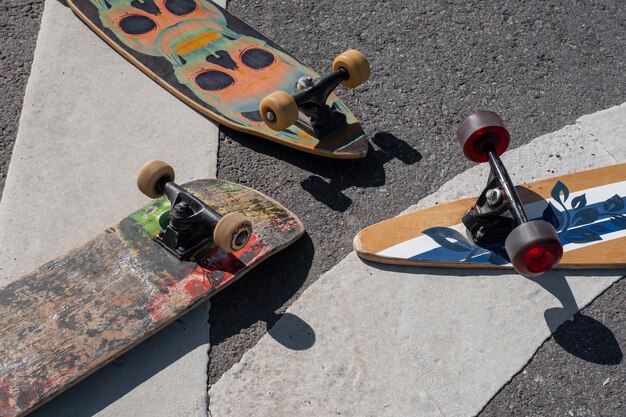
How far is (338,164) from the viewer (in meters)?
4.86

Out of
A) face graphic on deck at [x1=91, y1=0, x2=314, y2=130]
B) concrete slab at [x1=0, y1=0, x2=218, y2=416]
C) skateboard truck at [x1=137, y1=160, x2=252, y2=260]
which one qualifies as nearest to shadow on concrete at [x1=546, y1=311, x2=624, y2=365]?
skateboard truck at [x1=137, y1=160, x2=252, y2=260]

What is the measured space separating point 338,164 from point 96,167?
→ 1466mm

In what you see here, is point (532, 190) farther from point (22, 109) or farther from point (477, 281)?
point (22, 109)

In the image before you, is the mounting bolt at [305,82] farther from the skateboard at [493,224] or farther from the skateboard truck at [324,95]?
the skateboard at [493,224]

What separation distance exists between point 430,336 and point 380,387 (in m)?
0.39

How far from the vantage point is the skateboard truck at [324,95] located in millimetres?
4559

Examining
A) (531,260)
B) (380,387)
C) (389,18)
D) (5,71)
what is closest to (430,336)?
(380,387)

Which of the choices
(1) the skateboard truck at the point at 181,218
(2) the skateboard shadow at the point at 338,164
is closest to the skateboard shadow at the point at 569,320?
(2) the skateboard shadow at the point at 338,164

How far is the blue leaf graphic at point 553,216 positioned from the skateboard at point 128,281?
4.42 ft

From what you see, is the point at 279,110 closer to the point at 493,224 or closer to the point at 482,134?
the point at 482,134

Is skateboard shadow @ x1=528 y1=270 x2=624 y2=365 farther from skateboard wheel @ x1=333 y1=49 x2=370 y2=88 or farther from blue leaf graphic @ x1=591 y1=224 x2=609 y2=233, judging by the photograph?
skateboard wheel @ x1=333 y1=49 x2=370 y2=88

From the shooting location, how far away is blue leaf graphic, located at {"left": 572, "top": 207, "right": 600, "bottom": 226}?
→ 434 cm

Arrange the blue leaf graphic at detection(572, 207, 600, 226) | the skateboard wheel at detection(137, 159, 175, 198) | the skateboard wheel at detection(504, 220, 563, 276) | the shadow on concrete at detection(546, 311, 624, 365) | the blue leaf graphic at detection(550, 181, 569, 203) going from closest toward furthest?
1. the skateboard wheel at detection(504, 220, 563, 276)
2. the shadow on concrete at detection(546, 311, 624, 365)
3. the skateboard wheel at detection(137, 159, 175, 198)
4. the blue leaf graphic at detection(572, 207, 600, 226)
5. the blue leaf graphic at detection(550, 181, 569, 203)

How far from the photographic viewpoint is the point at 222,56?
5363mm
